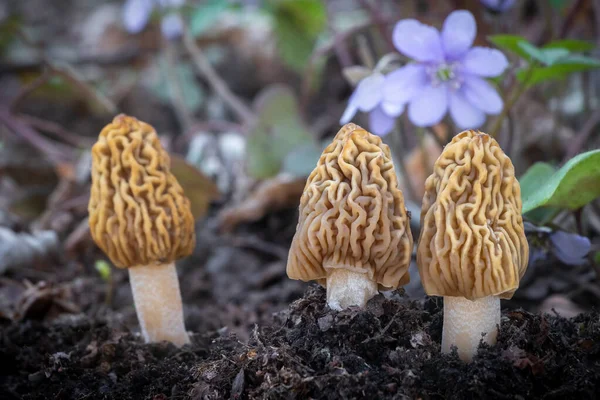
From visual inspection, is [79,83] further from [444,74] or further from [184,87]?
[444,74]

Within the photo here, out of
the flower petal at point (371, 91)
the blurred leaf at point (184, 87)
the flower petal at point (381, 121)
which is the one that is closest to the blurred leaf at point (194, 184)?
the flower petal at point (381, 121)

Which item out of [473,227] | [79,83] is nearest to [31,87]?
[79,83]

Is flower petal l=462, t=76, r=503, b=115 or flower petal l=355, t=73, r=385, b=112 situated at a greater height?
flower petal l=355, t=73, r=385, b=112

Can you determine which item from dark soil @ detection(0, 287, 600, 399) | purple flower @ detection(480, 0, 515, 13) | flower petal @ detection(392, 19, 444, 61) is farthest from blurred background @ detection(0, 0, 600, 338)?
dark soil @ detection(0, 287, 600, 399)

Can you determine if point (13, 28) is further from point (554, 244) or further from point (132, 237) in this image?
point (554, 244)

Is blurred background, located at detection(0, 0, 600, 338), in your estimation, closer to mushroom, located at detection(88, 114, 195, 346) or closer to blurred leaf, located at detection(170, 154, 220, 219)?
blurred leaf, located at detection(170, 154, 220, 219)

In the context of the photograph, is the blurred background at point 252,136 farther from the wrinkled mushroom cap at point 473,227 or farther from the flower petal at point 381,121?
the wrinkled mushroom cap at point 473,227

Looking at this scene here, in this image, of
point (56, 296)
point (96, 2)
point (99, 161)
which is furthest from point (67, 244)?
point (96, 2)
